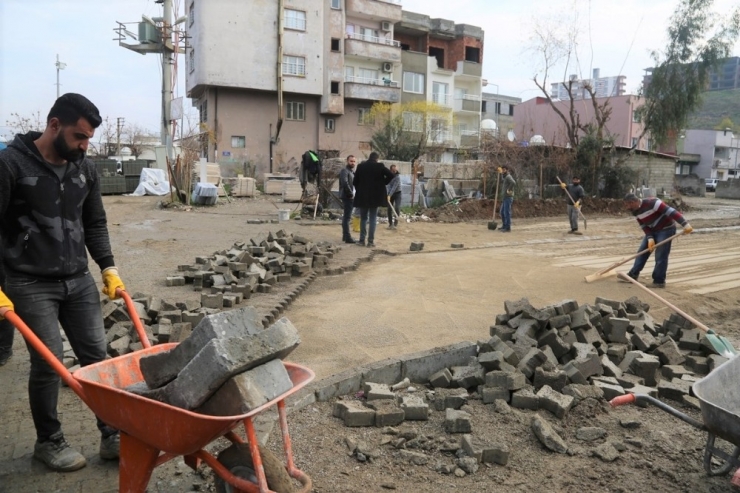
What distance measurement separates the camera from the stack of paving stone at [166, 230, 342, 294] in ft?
23.0

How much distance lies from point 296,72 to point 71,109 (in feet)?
118

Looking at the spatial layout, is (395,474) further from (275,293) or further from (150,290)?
(150,290)

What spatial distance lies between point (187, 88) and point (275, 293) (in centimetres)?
3503

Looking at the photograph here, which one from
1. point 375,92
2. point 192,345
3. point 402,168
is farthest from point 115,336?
point 375,92

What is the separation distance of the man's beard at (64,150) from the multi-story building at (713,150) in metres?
70.3

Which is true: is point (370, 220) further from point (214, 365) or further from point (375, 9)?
point (375, 9)

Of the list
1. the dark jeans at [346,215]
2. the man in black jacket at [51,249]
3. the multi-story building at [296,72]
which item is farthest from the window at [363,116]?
the man in black jacket at [51,249]

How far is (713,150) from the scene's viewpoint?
6456 centimetres

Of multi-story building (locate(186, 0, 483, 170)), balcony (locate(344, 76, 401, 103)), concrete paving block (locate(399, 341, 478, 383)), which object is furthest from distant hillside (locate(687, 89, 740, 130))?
concrete paving block (locate(399, 341, 478, 383))

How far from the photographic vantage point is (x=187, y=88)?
128 feet

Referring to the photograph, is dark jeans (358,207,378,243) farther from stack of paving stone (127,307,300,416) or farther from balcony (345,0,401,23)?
balcony (345,0,401,23)

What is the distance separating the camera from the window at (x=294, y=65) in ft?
121

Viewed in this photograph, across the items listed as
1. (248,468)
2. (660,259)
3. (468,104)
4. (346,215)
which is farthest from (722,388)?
(468,104)

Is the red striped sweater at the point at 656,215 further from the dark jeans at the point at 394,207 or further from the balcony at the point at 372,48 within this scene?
the balcony at the point at 372,48
